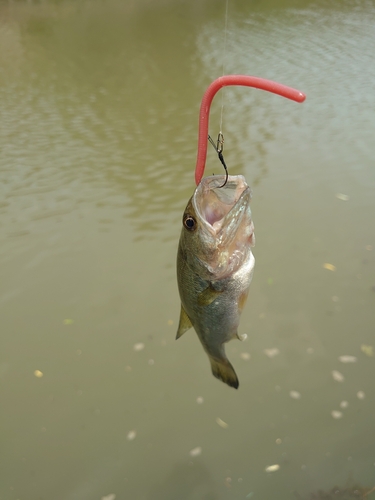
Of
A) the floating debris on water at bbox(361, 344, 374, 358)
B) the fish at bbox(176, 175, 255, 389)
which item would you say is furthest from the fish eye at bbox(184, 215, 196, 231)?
the floating debris on water at bbox(361, 344, 374, 358)

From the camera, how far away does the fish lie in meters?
1.44

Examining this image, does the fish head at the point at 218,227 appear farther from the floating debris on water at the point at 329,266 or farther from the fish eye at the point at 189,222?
the floating debris on water at the point at 329,266

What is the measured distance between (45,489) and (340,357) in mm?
2442

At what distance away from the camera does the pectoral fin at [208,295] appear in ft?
5.19

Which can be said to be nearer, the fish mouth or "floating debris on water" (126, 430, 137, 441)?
the fish mouth

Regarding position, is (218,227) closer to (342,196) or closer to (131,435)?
(131,435)

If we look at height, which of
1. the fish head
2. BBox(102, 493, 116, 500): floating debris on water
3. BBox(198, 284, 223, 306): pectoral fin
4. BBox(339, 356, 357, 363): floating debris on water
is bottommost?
BBox(102, 493, 116, 500): floating debris on water

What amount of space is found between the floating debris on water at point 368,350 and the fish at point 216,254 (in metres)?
2.04

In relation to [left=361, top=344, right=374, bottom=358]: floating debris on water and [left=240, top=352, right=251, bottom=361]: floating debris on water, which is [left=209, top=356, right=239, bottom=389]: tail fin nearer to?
[left=240, top=352, right=251, bottom=361]: floating debris on water

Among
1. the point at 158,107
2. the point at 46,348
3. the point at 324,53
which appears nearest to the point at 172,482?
the point at 46,348

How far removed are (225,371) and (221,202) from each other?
779 mm

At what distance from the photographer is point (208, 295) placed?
5.22ft

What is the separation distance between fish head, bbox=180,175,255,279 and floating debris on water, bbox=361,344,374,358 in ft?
7.55

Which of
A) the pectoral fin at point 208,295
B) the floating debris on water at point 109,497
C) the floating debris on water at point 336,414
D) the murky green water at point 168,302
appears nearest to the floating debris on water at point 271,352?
the murky green water at point 168,302
